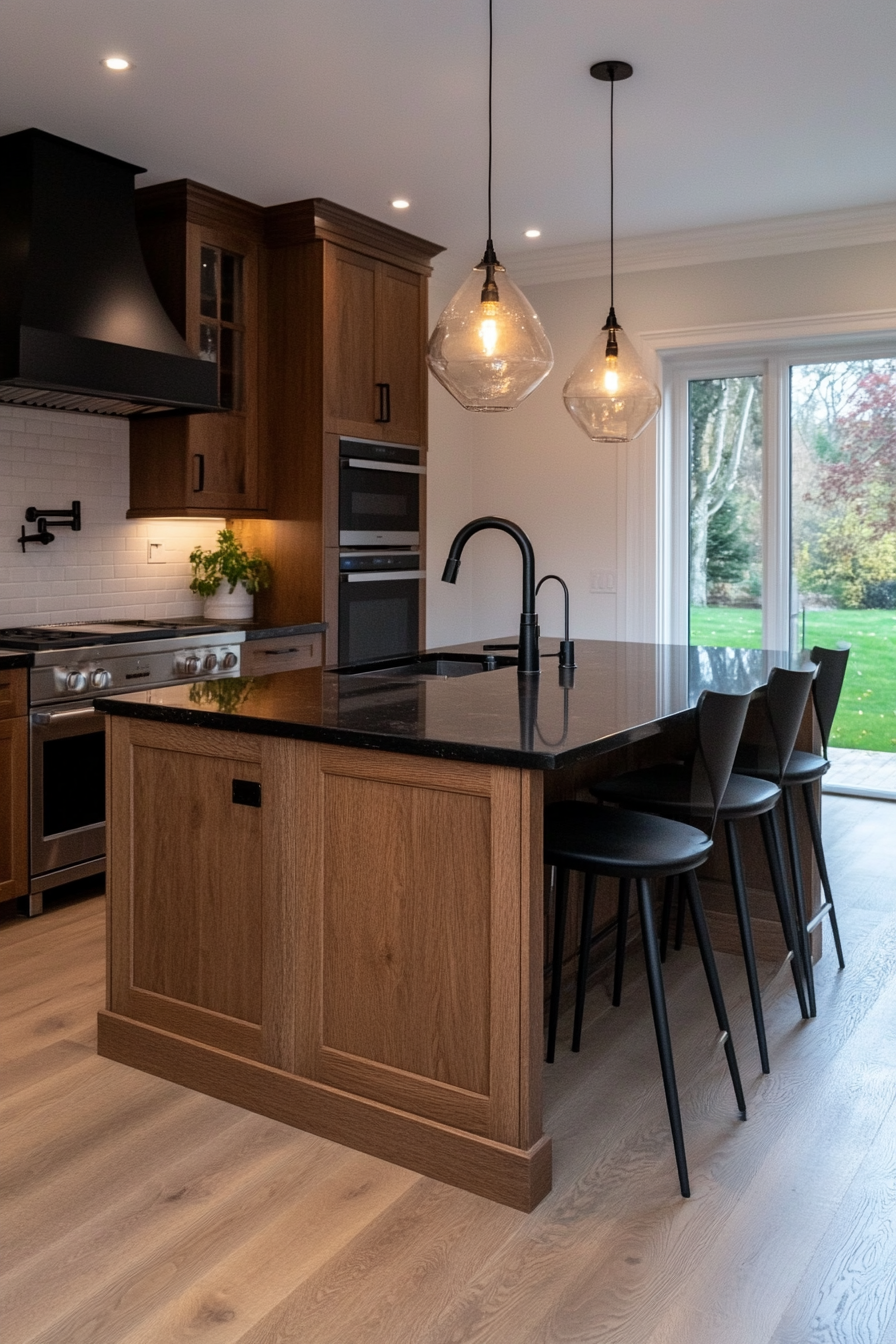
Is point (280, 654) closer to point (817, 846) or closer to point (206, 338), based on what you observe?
point (206, 338)

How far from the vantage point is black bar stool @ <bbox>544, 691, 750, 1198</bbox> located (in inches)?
87.7

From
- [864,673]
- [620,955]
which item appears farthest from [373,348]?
[620,955]

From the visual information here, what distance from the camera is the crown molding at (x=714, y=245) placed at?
199 inches

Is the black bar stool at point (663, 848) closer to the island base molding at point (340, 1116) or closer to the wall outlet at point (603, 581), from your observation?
the island base molding at point (340, 1116)

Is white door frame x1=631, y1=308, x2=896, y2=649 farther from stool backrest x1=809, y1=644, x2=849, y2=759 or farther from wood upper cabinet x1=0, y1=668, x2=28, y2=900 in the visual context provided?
wood upper cabinet x1=0, y1=668, x2=28, y2=900

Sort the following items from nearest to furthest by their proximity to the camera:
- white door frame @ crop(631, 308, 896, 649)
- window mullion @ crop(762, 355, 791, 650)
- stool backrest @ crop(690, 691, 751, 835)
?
stool backrest @ crop(690, 691, 751, 835) → white door frame @ crop(631, 308, 896, 649) → window mullion @ crop(762, 355, 791, 650)

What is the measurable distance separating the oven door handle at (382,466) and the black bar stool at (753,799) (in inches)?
101

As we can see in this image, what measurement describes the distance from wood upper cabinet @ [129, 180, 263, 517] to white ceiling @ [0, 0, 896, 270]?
15 cm

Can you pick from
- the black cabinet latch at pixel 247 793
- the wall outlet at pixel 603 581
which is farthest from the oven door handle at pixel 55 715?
the wall outlet at pixel 603 581

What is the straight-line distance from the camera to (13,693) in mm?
3719

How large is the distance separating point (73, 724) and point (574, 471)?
3.05 meters

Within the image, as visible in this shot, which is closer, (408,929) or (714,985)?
(408,929)

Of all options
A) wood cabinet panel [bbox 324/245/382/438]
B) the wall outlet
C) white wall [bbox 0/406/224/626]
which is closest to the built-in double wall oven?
wood cabinet panel [bbox 324/245/382/438]

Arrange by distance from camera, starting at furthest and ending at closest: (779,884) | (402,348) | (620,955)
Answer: (402,348) → (620,955) → (779,884)
